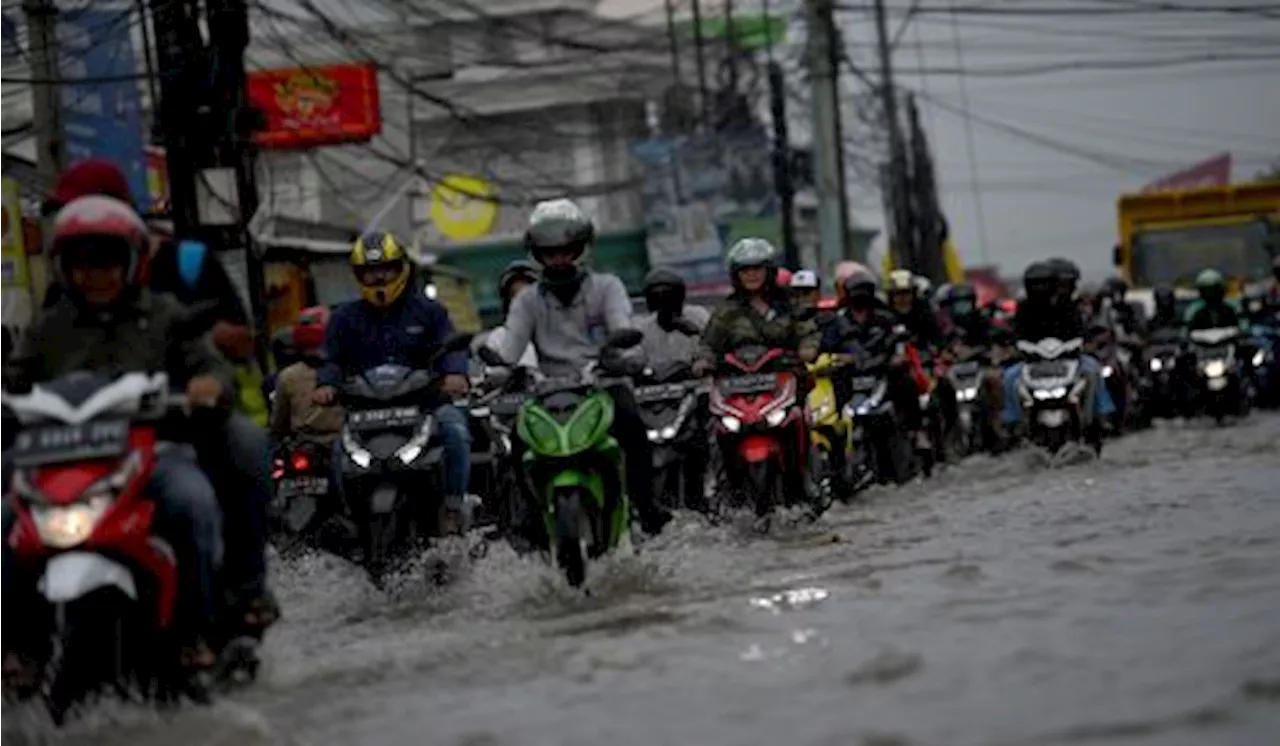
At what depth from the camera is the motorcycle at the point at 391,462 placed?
34.5 feet

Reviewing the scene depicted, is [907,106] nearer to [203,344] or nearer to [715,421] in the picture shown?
[715,421]

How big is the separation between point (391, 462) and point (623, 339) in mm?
1206

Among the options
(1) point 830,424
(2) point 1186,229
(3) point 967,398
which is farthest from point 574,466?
(2) point 1186,229

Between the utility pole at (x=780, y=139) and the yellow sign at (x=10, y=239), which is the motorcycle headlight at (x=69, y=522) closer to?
the yellow sign at (x=10, y=239)

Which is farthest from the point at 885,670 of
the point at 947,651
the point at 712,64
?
the point at 712,64

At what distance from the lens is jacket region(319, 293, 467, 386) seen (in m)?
11.3

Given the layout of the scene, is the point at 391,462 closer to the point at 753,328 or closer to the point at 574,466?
the point at 574,466

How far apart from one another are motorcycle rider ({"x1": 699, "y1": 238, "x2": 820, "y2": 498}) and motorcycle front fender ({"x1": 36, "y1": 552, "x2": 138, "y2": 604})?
7421 mm

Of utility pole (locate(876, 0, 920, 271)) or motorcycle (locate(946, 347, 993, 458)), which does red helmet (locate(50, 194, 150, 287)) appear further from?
utility pole (locate(876, 0, 920, 271))

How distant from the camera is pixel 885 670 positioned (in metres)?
6.52

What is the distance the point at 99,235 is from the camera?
7141 millimetres

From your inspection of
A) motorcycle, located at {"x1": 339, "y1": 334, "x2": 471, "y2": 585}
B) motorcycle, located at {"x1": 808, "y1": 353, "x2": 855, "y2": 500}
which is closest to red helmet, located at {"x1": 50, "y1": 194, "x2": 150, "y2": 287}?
motorcycle, located at {"x1": 339, "y1": 334, "x2": 471, "y2": 585}

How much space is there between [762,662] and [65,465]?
1997 mm

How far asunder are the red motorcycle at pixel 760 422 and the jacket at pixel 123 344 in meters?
6.19
